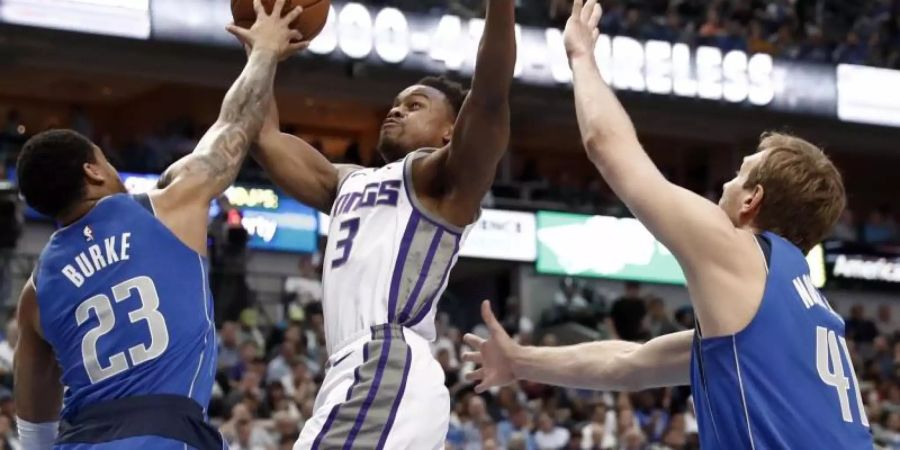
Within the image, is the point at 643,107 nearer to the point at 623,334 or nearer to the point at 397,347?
the point at 623,334

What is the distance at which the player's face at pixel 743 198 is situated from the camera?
12.9 feet

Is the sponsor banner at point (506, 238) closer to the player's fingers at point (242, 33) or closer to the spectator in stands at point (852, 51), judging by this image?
the spectator in stands at point (852, 51)

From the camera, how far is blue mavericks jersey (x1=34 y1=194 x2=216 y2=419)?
13.9 ft

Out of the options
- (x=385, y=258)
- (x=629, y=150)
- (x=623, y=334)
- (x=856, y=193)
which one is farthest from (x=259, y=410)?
(x=856, y=193)

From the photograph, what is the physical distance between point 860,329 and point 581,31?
1715 centimetres

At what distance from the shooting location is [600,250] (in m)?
21.3

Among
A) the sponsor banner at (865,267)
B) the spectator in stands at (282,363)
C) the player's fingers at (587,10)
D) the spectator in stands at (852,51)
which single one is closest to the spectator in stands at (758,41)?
the spectator in stands at (852,51)

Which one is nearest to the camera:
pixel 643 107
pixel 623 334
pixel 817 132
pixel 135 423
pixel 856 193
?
pixel 135 423

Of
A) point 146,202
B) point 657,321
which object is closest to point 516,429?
point 657,321

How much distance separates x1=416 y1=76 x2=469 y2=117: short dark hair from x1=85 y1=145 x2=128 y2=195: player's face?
1.18m

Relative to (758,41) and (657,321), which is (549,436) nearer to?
(657,321)

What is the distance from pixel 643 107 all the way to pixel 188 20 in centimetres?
697

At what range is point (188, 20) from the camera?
18.2 m

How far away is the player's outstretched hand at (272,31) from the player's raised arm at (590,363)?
1.11 metres
